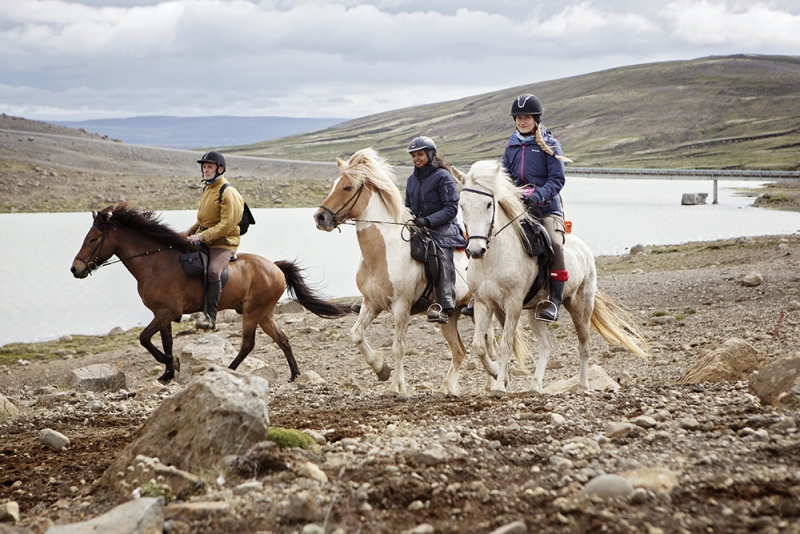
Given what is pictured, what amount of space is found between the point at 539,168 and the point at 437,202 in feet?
4.84

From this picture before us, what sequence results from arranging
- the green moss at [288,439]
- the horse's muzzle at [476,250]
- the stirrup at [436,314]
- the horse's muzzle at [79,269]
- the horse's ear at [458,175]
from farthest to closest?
1. the horse's muzzle at [79,269]
2. the stirrup at [436,314]
3. the horse's ear at [458,175]
4. the horse's muzzle at [476,250]
5. the green moss at [288,439]

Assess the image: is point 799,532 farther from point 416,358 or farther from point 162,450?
point 416,358

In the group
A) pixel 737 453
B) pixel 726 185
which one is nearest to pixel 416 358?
pixel 737 453

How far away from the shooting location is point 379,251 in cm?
956

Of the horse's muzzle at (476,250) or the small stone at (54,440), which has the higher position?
the horse's muzzle at (476,250)

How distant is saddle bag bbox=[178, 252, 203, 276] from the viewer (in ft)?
37.9

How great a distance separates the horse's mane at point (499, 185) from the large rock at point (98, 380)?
660 cm

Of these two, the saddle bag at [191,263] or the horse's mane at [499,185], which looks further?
the saddle bag at [191,263]

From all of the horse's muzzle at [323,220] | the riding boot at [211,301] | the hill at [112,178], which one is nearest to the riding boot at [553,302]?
the horse's muzzle at [323,220]

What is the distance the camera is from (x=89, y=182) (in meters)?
53.0

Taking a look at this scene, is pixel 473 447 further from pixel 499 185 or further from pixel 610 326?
pixel 610 326

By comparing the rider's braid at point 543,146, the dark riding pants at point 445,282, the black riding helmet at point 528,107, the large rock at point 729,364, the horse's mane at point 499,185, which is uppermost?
the black riding helmet at point 528,107

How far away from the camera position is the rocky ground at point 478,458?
13.6 feet

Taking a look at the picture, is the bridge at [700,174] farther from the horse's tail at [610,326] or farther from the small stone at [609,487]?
the small stone at [609,487]
